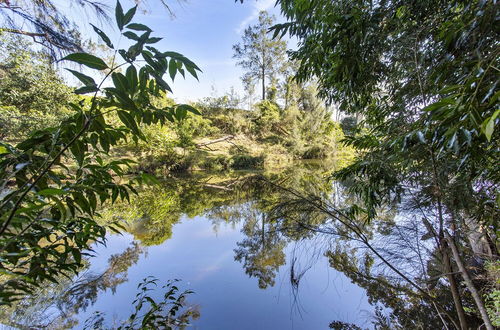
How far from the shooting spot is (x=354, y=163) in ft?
5.69

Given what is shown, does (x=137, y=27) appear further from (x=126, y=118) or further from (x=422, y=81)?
(x=422, y=81)

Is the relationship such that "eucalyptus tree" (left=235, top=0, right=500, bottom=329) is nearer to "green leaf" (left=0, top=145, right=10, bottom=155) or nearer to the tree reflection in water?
the tree reflection in water

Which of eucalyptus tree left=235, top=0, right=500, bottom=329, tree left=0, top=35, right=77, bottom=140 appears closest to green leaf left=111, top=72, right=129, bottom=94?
eucalyptus tree left=235, top=0, right=500, bottom=329

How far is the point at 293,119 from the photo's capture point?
48.4 ft

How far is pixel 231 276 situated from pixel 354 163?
6.80 ft

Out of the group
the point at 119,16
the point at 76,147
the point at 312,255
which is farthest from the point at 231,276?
the point at 119,16

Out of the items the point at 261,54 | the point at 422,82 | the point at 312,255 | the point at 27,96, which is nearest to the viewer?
the point at 312,255

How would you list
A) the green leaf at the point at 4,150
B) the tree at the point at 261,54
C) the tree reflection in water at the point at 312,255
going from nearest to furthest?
the green leaf at the point at 4,150
the tree reflection in water at the point at 312,255
the tree at the point at 261,54

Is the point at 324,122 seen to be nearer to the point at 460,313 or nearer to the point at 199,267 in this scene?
the point at 199,267

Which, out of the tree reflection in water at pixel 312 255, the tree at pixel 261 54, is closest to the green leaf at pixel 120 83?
the tree reflection in water at pixel 312 255

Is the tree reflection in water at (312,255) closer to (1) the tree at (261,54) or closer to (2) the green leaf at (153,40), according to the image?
(2) the green leaf at (153,40)

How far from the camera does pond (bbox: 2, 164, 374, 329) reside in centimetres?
117

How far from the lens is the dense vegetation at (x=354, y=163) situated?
0.52 m

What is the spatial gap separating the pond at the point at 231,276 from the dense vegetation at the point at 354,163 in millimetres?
39
